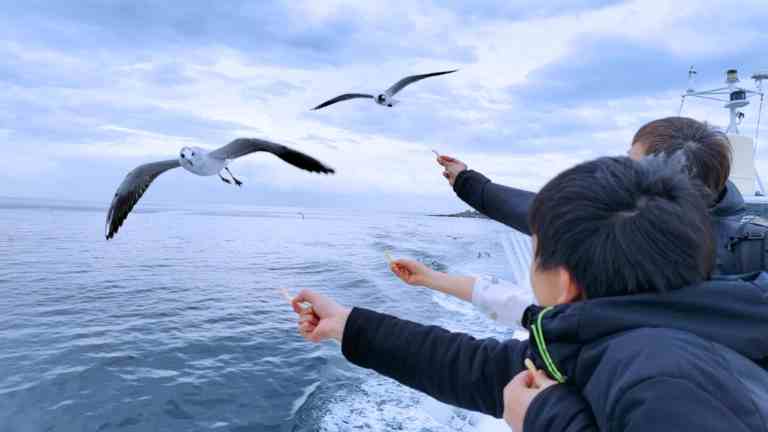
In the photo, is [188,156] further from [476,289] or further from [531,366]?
[531,366]

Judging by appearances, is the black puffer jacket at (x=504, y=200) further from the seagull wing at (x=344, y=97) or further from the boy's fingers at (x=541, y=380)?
the seagull wing at (x=344, y=97)

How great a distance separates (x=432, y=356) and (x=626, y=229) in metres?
0.60

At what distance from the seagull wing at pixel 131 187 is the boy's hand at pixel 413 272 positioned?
313 centimetres

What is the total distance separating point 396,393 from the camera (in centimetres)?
549

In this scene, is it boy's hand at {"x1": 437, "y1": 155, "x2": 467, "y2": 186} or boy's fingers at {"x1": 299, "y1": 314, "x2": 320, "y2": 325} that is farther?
boy's hand at {"x1": 437, "y1": 155, "x2": 467, "y2": 186}

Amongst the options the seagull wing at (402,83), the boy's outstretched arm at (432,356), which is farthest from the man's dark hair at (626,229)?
the seagull wing at (402,83)

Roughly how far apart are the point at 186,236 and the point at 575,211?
25.0m

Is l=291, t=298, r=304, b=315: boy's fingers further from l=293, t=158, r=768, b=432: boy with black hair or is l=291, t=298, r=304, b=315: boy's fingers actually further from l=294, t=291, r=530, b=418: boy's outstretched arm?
l=293, t=158, r=768, b=432: boy with black hair

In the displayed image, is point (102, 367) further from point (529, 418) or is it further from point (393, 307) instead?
point (529, 418)

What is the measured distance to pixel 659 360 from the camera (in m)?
0.61

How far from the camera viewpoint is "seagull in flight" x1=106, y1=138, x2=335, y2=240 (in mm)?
3756

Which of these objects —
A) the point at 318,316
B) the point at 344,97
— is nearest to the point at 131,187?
the point at 344,97

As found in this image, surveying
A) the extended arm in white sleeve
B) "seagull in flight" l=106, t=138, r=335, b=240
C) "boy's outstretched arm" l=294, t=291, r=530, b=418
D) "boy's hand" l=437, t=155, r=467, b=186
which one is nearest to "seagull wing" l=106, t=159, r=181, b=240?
"seagull in flight" l=106, t=138, r=335, b=240

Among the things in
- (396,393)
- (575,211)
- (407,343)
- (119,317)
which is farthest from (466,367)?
(119,317)
